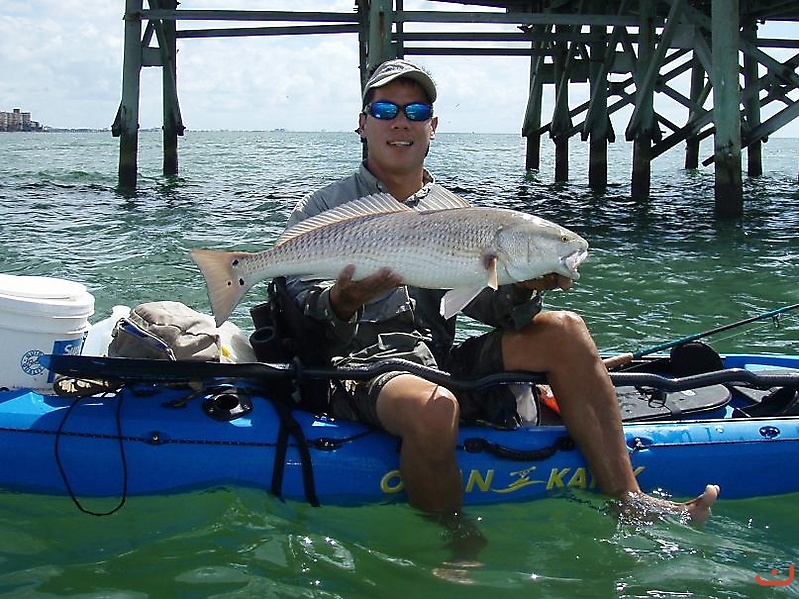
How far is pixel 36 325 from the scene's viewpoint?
393 cm

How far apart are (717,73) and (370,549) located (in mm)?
10599

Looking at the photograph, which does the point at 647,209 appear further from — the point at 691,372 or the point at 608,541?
the point at 608,541

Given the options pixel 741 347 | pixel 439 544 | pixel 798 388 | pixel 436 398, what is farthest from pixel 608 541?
pixel 741 347

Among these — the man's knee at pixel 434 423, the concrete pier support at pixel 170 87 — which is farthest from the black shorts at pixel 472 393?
the concrete pier support at pixel 170 87

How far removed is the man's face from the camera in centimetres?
417

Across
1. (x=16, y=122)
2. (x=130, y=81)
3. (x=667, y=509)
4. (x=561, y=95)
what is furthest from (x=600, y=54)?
(x=16, y=122)

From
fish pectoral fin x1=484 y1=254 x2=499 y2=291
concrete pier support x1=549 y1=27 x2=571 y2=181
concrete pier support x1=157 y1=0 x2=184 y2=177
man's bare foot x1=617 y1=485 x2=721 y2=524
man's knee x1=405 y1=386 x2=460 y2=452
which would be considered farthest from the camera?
concrete pier support x1=549 y1=27 x2=571 y2=181

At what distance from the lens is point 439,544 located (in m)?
3.62

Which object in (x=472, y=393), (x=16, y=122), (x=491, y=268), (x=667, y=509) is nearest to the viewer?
(x=491, y=268)

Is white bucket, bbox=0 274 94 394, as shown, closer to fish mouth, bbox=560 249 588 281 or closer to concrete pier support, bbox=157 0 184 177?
fish mouth, bbox=560 249 588 281

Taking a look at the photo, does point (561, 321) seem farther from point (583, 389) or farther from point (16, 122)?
point (16, 122)

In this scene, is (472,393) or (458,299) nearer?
(458,299)

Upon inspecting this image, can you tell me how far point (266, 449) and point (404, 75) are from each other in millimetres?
1811

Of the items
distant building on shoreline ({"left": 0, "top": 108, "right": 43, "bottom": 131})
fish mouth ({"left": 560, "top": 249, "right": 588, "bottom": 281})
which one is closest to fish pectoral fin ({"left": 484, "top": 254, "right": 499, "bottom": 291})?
fish mouth ({"left": 560, "top": 249, "right": 588, "bottom": 281})
